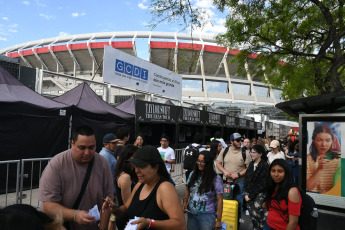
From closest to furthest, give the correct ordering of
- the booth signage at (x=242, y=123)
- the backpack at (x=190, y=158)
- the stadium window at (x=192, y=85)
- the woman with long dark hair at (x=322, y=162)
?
1. the woman with long dark hair at (x=322, y=162)
2. the backpack at (x=190, y=158)
3. the booth signage at (x=242, y=123)
4. the stadium window at (x=192, y=85)

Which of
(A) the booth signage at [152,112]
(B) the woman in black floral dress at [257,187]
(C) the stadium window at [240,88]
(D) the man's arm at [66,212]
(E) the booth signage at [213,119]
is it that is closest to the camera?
(D) the man's arm at [66,212]

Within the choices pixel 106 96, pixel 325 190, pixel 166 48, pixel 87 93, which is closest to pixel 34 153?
pixel 87 93

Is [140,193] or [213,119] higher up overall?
[213,119]

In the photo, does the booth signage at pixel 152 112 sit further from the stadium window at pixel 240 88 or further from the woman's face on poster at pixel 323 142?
the stadium window at pixel 240 88

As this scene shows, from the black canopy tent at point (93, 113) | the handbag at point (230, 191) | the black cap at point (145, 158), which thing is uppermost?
the black canopy tent at point (93, 113)

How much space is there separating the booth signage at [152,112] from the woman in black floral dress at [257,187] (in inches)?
212

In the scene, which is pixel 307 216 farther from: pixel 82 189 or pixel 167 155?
pixel 167 155

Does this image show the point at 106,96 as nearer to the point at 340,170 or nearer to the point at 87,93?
the point at 87,93

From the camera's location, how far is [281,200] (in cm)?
289

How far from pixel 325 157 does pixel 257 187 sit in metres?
1.52

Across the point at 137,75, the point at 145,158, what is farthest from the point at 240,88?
the point at 145,158

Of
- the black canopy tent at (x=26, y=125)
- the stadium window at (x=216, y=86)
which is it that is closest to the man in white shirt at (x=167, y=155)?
the black canopy tent at (x=26, y=125)

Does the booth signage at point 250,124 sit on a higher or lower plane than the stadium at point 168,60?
lower

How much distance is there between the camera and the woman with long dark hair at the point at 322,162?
14.7ft
